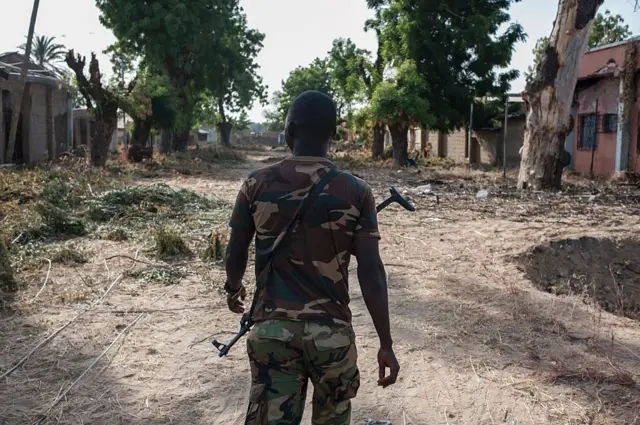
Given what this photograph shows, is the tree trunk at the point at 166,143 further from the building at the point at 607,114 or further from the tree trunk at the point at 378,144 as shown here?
Answer: the building at the point at 607,114

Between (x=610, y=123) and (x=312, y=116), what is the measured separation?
1712 cm

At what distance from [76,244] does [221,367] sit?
4093 millimetres

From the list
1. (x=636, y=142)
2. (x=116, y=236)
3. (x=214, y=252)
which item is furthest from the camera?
(x=636, y=142)

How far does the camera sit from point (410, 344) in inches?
162

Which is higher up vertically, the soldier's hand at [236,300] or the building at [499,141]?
the building at [499,141]

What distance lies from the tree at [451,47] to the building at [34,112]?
12347 millimetres

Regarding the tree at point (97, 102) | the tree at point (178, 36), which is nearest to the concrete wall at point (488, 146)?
the tree at point (178, 36)

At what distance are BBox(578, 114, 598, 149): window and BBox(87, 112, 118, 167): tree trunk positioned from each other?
14.6 m

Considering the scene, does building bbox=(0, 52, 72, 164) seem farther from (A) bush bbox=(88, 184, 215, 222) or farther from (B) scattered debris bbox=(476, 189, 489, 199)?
(B) scattered debris bbox=(476, 189, 489, 199)

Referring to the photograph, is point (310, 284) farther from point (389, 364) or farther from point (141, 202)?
point (141, 202)

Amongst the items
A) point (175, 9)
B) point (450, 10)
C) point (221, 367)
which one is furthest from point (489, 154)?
point (221, 367)

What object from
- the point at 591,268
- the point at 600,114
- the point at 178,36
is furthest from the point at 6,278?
the point at 178,36

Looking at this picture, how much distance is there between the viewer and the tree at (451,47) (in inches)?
858

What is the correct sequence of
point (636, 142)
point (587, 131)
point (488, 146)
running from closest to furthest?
point (636, 142), point (587, 131), point (488, 146)
